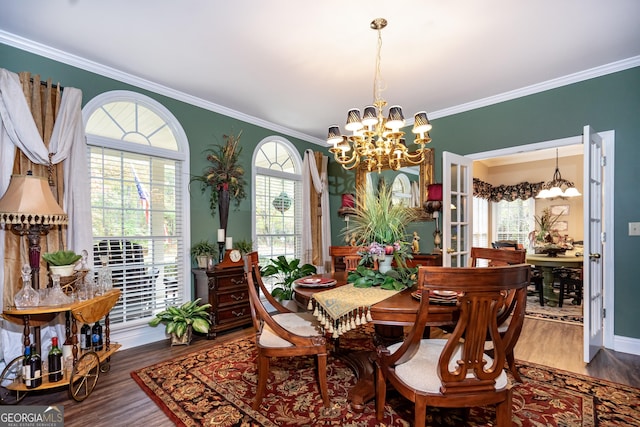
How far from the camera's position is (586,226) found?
8.45 feet

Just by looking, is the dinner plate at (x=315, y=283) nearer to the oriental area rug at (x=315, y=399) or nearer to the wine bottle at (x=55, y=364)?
the oriental area rug at (x=315, y=399)

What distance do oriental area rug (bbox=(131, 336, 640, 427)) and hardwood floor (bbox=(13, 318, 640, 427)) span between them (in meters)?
0.11

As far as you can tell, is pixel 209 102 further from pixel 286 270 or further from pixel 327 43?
pixel 286 270

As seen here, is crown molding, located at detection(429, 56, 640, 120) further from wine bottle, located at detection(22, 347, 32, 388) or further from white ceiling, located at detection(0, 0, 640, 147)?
wine bottle, located at detection(22, 347, 32, 388)

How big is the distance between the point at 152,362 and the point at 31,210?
155cm

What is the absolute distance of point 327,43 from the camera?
8.38ft

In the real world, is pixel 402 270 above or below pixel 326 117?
below

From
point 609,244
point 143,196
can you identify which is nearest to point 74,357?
point 143,196

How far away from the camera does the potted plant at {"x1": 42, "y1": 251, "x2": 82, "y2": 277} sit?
7.41 ft

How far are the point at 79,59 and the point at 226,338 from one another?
3008mm

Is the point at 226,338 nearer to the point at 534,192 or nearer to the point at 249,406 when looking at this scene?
the point at 249,406

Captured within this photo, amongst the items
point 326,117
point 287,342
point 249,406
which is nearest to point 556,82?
point 326,117

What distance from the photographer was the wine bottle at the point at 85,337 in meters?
2.62

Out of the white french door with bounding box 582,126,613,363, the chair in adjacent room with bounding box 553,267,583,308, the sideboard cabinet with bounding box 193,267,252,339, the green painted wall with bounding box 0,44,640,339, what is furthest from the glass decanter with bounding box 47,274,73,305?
the chair in adjacent room with bounding box 553,267,583,308
